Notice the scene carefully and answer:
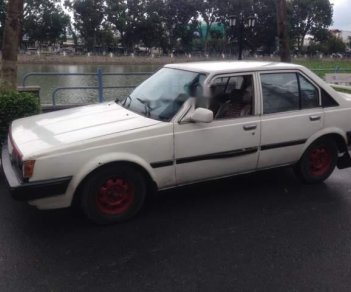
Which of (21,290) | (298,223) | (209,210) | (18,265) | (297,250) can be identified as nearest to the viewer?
(21,290)

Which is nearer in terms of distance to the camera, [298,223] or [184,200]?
[298,223]

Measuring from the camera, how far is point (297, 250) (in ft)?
11.8

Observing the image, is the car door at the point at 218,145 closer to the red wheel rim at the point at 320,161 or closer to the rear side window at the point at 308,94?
the rear side window at the point at 308,94

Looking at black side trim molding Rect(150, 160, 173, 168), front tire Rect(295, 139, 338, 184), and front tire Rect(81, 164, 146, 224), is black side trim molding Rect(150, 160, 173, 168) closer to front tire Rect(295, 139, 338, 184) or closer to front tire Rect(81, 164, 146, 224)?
front tire Rect(81, 164, 146, 224)

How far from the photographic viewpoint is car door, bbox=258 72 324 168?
15.2 feet

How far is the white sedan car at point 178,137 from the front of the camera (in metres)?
3.70

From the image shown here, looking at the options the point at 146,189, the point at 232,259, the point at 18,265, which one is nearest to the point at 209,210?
the point at 146,189

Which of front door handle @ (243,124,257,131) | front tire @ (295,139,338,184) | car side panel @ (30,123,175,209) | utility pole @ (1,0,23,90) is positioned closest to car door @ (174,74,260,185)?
front door handle @ (243,124,257,131)

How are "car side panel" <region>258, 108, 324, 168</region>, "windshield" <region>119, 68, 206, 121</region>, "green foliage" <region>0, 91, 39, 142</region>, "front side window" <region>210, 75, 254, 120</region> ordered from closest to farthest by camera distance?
"windshield" <region>119, 68, 206, 121</region> → "front side window" <region>210, 75, 254, 120</region> → "car side panel" <region>258, 108, 324, 168</region> → "green foliage" <region>0, 91, 39, 142</region>

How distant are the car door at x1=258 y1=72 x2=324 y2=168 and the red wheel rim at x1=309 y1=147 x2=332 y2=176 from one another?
0.31m

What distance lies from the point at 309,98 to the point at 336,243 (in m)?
1.89

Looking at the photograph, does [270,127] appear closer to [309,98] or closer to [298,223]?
[309,98]

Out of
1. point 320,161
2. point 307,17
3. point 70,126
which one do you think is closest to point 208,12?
point 307,17

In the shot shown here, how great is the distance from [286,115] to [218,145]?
975 millimetres
